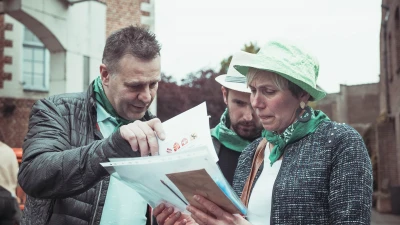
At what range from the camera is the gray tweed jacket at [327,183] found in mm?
2506

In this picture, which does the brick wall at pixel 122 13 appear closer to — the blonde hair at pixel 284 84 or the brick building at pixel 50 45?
the brick building at pixel 50 45

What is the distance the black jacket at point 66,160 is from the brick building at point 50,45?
8710 millimetres

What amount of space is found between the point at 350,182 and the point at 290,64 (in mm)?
612

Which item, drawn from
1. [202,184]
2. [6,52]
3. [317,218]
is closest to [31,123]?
[202,184]

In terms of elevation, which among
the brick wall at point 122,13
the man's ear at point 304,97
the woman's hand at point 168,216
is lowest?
the woman's hand at point 168,216

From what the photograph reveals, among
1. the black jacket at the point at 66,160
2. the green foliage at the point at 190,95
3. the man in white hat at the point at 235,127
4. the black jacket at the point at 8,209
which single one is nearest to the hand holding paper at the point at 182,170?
the black jacket at the point at 66,160

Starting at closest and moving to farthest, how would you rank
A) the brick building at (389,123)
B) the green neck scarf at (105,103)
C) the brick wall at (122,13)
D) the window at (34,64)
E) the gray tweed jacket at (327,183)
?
the gray tweed jacket at (327,183) → the green neck scarf at (105,103) → the brick wall at (122,13) → the window at (34,64) → the brick building at (389,123)

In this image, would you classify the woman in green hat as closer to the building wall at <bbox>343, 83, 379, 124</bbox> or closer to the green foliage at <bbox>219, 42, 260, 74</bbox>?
the green foliage at <bbox>219, 42, 260, 74</bbox>

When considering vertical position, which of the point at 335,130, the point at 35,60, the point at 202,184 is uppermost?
the point at 35,60

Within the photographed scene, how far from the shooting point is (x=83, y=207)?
2.91m

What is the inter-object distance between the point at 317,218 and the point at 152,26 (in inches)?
510

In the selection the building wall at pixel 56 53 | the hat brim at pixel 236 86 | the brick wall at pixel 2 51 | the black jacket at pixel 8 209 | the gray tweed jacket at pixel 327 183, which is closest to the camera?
the gray tweed jacket at pixel 327 183

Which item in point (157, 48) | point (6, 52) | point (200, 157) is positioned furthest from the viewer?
point (6, 52)

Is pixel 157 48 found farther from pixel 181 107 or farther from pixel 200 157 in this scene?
pixel 181 107
